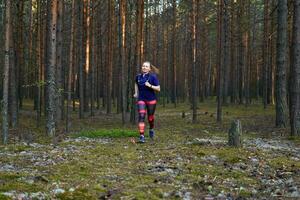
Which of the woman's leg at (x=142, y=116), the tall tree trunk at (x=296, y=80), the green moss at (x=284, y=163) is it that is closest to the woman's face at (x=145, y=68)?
the woman's leg at (x=142, y=116)

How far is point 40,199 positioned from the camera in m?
6.12

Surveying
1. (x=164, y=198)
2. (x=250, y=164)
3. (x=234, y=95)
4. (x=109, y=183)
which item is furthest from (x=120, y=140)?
(x=234, y=95)

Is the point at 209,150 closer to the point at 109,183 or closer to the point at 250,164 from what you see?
the point at 250,164

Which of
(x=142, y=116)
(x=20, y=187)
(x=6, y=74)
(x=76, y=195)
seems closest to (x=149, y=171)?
(x=76, y=195)

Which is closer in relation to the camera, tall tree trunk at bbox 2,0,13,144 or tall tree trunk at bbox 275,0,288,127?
tall tree trunk at bbox 2,0,13,144

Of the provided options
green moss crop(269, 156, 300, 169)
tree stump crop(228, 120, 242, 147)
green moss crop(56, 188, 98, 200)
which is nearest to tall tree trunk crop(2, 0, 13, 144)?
green moss crop(56, 188, 98, 200)

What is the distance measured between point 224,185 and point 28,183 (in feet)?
12.1

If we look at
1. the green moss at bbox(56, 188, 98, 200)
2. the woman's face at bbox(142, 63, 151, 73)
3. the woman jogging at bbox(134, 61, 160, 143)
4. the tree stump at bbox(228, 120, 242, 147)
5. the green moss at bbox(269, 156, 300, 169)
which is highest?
the woman's face at bbox(142, 63, 151, 73)

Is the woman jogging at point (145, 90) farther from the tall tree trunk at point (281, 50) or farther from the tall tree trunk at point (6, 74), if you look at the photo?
the tall tree trunk at point (281, 50)

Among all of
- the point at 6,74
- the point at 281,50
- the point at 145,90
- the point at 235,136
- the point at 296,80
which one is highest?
the point at 281,50

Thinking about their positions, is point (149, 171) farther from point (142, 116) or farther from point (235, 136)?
point (235, 136)

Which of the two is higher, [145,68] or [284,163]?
[145,68]

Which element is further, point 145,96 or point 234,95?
point 234,95

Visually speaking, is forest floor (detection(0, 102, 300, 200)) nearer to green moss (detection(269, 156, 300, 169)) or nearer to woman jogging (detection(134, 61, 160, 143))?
green moss (detection(269, 156, 300, 169))
